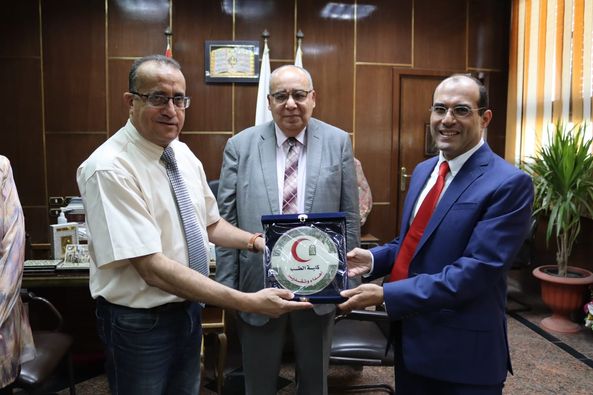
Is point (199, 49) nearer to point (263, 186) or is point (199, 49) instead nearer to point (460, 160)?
point (263, 186)

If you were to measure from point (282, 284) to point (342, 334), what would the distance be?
3.67ft

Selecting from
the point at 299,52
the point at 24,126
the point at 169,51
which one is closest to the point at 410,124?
the point at 299,52

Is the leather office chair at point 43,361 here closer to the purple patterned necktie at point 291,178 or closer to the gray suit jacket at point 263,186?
the gray suit jacket at point 263,186

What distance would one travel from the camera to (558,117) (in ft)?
15.1

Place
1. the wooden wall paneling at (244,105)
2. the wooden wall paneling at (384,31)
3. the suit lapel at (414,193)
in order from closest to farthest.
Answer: the suit lapel at (414,193), the wooden wall paneling at (244,105), the wooden wall paneling at (384,31)

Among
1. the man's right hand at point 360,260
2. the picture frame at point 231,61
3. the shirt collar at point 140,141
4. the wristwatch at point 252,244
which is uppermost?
the picture frame at point 231,61

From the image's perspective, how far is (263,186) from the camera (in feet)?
6.65

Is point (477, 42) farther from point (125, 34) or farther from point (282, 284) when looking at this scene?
point (282, 284)

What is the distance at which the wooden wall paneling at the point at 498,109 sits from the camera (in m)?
5.68

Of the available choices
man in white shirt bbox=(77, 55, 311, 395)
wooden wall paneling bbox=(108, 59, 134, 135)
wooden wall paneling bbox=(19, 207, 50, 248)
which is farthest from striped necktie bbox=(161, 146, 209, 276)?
wooden wall paneling bbox=(19, 207, 50, 248)

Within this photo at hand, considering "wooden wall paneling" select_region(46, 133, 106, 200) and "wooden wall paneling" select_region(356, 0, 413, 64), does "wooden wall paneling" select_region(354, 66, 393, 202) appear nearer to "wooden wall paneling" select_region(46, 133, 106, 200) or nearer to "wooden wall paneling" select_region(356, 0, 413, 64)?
"wooden wall paneling" select_region(356, 0, 413, 64)

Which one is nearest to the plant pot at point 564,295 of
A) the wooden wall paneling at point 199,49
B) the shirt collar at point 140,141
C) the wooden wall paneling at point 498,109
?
the wooden wall paneling at point 498,109

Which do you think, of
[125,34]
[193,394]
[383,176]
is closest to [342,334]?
[193,394]

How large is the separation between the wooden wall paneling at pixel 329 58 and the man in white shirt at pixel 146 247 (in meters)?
3.95
